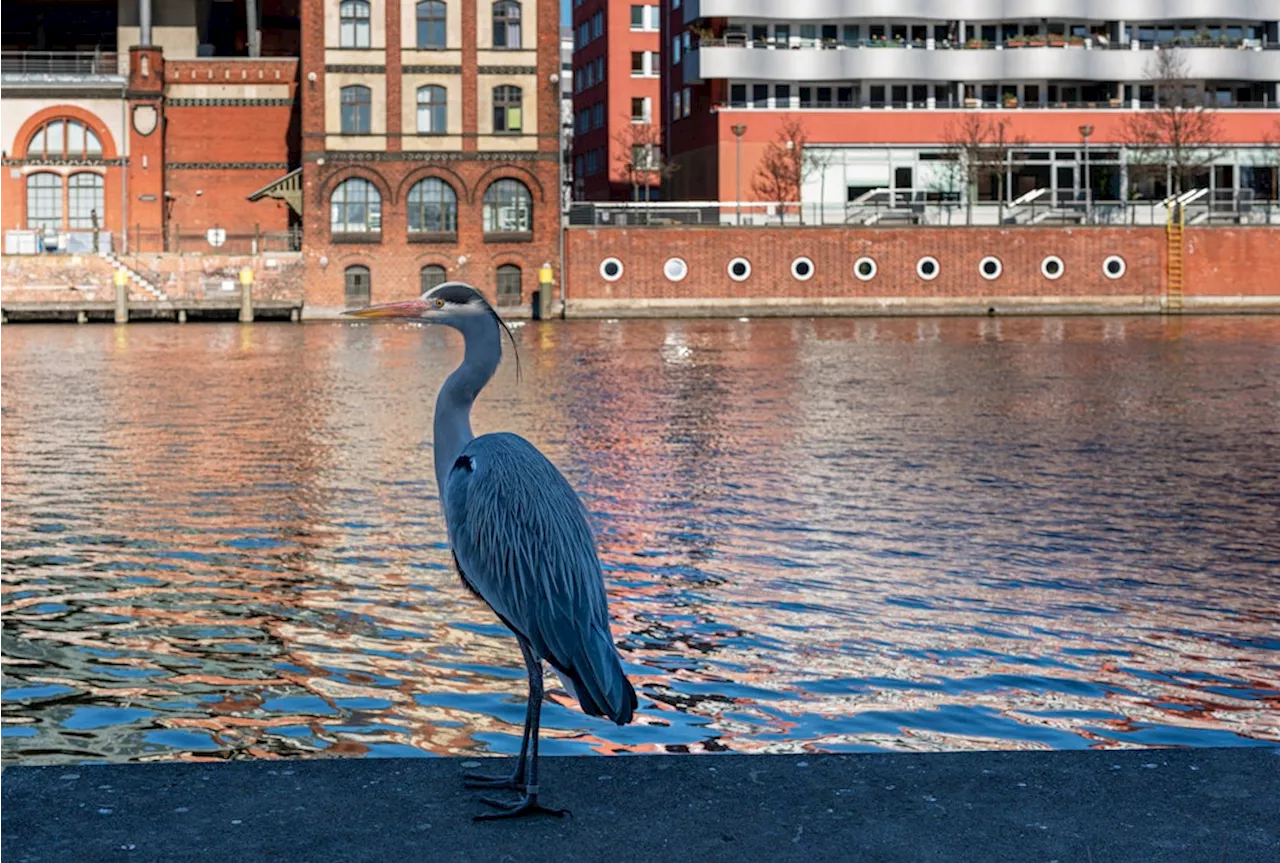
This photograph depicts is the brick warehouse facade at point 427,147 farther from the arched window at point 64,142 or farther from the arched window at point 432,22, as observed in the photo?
the arched window at point 64,142

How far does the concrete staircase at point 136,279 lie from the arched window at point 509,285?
1142cm

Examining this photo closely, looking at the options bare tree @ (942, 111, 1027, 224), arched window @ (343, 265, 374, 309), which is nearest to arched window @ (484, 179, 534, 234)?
arched window @ (343, 265, 374, 309)

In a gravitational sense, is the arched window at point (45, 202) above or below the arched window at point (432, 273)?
above

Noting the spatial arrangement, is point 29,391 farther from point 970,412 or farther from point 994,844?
point 994,844

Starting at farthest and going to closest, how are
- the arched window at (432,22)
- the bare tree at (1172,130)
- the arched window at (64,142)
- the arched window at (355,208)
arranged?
1. the bare tree at (1172,130)
2. the arched window at (64,142)
3. the arched window at (355,208)
4. the arched window at (432,22)

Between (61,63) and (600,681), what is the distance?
64204 mm

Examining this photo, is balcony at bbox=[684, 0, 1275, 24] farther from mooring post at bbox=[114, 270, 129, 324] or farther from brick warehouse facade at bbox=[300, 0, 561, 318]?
mooring post at bbox=[114, 270, 129, 324]

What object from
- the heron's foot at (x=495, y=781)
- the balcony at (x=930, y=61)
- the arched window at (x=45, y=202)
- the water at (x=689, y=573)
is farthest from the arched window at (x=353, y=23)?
the heron's foot at (x=495, y=781)

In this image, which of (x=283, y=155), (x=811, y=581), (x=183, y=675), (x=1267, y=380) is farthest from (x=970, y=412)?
(x=283, y=155)

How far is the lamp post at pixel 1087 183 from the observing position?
6581cm

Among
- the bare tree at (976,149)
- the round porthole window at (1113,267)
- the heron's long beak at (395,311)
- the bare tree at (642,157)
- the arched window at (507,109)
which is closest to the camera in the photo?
the heron's long beak at (395,311)

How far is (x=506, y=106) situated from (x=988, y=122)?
19.1m

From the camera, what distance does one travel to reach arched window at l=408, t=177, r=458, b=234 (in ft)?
206

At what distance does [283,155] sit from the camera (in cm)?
6594
